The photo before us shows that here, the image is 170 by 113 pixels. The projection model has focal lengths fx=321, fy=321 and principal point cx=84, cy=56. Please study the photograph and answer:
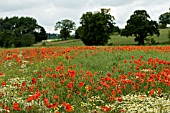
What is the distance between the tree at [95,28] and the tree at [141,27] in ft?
16.2

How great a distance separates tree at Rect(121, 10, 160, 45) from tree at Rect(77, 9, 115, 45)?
494 cm

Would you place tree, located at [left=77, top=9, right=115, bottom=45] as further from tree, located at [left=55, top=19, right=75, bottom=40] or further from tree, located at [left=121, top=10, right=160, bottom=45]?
tree, located at [left=55, top=19, right=75, bottom=40]

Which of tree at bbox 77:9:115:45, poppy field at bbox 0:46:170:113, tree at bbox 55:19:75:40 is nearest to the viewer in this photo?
poppy field at bbox 0:46:170:113

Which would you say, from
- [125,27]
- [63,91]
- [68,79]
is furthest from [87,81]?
[125,27]

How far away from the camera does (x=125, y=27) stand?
79.8 meters

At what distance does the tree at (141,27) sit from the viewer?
250 feet

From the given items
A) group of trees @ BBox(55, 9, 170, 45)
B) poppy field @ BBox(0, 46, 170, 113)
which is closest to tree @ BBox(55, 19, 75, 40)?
group of trees @ BBox(55, 9, 170, 45)

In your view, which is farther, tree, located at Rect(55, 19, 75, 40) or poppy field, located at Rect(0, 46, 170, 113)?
tree, located at Rect(55, 19, 75, 40)

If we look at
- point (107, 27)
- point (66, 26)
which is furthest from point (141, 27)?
point (66, 26)

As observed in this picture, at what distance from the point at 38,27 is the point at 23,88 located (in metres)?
123

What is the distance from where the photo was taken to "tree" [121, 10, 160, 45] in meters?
76.2

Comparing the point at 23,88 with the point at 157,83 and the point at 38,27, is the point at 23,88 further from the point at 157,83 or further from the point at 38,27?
the point at 38,27

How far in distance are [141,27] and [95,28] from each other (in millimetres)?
10896

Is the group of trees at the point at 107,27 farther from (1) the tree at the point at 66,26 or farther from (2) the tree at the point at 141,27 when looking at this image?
(1) the tree at the point at 66,26
